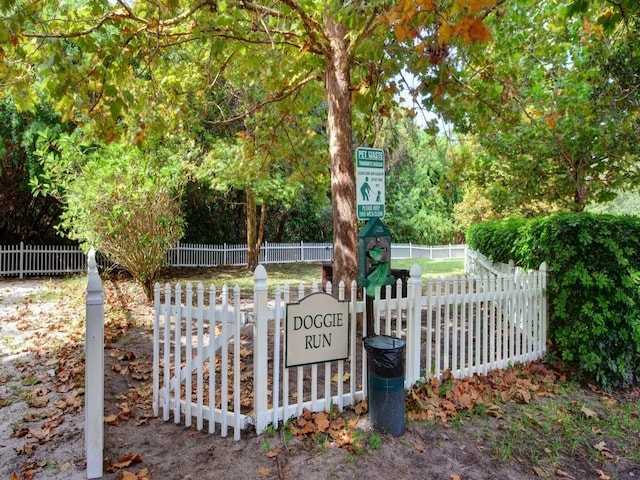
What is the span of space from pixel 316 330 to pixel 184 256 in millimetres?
14557

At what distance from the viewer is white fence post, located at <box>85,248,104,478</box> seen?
9.87ft

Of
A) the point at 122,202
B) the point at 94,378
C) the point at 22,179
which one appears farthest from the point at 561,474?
the point at 22,179

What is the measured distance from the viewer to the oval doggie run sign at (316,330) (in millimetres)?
3510

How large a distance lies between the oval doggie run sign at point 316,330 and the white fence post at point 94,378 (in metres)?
1.36

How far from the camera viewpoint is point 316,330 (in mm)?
3625

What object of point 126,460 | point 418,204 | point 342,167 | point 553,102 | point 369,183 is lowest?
point 126,460

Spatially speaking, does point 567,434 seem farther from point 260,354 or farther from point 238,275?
point 238,275

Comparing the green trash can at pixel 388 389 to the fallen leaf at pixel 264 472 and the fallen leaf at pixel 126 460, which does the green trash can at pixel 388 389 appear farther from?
the fallen leaf at pixel 126 460

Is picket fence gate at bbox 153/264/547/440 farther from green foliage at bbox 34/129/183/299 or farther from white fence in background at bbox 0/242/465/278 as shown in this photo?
white fence in background at bbox 0/242/465/278

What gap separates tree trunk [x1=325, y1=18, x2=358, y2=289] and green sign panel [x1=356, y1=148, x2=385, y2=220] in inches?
58.6

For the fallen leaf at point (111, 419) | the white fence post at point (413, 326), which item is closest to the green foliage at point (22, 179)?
the fallen leaf at point (111, 419)

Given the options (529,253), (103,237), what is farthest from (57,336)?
(529,253)

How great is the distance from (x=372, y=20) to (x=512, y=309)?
12.1ft

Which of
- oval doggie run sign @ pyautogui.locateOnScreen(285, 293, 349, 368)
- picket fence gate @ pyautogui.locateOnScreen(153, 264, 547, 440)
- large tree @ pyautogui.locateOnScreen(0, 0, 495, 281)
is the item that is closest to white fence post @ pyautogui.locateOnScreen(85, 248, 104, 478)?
picket fence gate @ pyautogui.locateOnScreen(153, 264, 547, 440)
